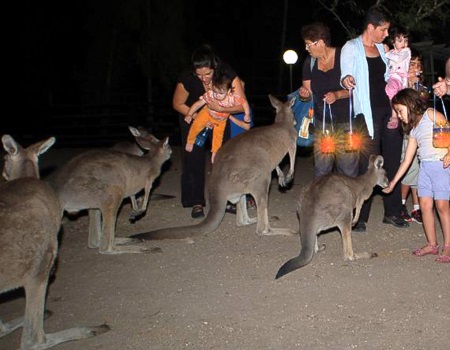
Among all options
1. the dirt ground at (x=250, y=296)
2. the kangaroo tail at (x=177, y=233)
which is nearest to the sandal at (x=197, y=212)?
the dirt ground at (x=250, y=296)

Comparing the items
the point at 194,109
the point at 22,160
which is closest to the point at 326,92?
the point at 194,109

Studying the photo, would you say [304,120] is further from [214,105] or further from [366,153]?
[214,105]

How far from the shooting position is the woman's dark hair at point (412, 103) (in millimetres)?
5434

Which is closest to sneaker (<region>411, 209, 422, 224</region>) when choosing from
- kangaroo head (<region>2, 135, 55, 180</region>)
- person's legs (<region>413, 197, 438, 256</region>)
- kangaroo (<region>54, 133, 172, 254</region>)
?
person's legs (<region>413, 197, 438, 256</region>)

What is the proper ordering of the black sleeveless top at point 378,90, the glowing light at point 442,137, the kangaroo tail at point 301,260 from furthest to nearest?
the black sleeveless top at point 378,90
the glowing light at point 442,137
the kangaroo tail at point 301,260

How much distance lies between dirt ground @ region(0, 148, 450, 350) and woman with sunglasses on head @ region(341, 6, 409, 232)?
76 centimetres

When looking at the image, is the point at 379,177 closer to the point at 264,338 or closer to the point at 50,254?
the point at 264,338

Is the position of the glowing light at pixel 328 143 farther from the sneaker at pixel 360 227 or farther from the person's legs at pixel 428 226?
the person's legs at pixel 428 226

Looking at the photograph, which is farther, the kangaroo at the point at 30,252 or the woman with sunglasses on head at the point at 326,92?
the woman with sunglasses on head at the point at 326,92

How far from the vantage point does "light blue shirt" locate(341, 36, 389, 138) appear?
19.4 ft

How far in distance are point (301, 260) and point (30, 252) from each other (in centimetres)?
221

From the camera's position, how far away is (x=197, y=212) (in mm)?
7426

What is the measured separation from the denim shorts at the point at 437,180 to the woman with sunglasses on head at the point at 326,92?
98cm

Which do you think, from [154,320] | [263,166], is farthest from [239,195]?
[154,320]
